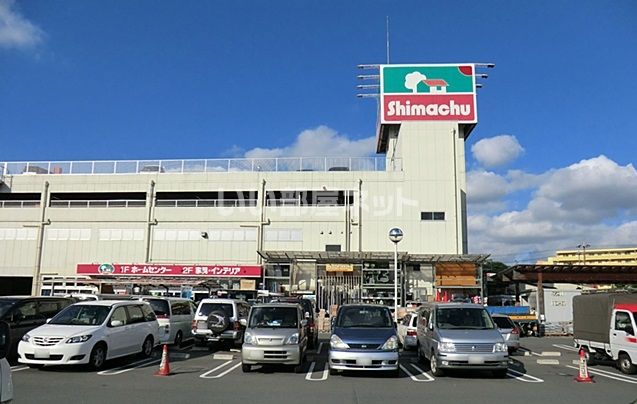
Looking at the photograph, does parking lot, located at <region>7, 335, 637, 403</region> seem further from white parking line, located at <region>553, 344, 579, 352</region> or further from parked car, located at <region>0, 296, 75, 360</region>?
white parking line, located at <region>553, 344, 579, 352</region>

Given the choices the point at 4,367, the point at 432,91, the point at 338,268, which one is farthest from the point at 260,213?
the point at 4,367

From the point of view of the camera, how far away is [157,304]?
750 inches

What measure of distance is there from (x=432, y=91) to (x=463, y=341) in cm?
3008

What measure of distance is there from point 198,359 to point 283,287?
2108cm

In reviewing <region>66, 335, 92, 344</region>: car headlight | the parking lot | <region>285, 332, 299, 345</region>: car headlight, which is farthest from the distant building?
<region>66, 335, 92, 344</region>: car headlight

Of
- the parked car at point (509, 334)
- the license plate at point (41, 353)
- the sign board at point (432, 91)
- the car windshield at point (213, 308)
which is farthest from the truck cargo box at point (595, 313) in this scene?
the sign board at point (432, 91)

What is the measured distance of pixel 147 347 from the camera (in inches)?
624

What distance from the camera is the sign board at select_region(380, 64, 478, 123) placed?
39781 millimetres

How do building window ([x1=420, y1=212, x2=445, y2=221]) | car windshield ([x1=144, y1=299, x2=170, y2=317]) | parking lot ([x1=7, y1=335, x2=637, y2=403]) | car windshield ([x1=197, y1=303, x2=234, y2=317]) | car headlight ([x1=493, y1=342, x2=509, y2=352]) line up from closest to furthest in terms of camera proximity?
parking lot ([x1=7, y1=335, x2=637, y2=403])
car headlight ([x1=493, y1=342, x2=509, y2=352])
car windshield ([x1=197, y1=303, x2=234, y2=317])
car windshield ([x1=144, y1=299, x2=170, y2=317])
building window ([x1=420, y1=212, x2=445, y2=221])

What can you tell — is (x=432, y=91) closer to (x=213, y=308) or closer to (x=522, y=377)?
(x=213, y=308)

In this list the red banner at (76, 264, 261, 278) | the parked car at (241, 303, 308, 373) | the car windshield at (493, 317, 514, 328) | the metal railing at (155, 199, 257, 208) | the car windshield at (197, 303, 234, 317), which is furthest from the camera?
the metal railing at (155, 199, 257, 208)

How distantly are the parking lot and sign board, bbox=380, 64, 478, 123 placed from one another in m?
26.6

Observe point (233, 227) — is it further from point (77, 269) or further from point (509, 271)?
point (509, 271)

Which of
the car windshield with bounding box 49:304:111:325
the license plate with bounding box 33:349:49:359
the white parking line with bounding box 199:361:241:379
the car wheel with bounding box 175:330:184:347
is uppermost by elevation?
the car windshield with bounding box 49:304:111:325
